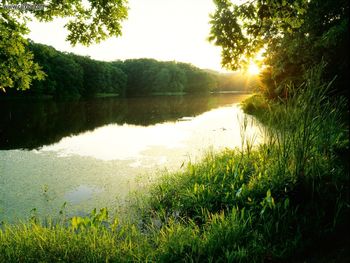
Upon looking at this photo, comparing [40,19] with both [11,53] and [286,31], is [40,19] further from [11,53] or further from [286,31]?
[286,31]

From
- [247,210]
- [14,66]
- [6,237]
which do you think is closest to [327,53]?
[247,210]

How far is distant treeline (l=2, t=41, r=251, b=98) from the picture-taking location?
2328 inches

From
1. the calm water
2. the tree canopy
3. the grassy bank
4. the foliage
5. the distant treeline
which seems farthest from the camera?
the distant treeline

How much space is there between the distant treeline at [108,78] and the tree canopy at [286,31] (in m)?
40.3

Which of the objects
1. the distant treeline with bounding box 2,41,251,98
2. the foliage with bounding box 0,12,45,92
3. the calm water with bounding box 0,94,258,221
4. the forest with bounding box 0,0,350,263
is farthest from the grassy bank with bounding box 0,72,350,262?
the distant treeline with bounding box 2,41,251,98

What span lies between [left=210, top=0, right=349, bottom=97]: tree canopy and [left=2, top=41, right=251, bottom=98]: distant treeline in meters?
40.3

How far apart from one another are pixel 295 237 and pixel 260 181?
173 centimetres

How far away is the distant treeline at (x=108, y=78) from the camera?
A: 5912cm

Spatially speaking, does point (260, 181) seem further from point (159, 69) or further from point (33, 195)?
point (159, 69)

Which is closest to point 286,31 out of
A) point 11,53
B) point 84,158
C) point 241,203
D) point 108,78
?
point 241,203

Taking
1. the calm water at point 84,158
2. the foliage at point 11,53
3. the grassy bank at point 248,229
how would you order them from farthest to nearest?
1. the calm water at point 84,158
2. the foliage at point 11,53
3. the grassy bank at point 248,229

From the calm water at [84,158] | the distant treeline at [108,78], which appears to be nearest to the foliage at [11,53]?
the calm water at [84,158]

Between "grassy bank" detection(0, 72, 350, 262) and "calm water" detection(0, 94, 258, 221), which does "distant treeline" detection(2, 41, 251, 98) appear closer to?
"calm water" detection(0, 94, 258, 221)

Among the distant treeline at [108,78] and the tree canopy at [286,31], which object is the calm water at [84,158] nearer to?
the tree canopy at [286,31]
